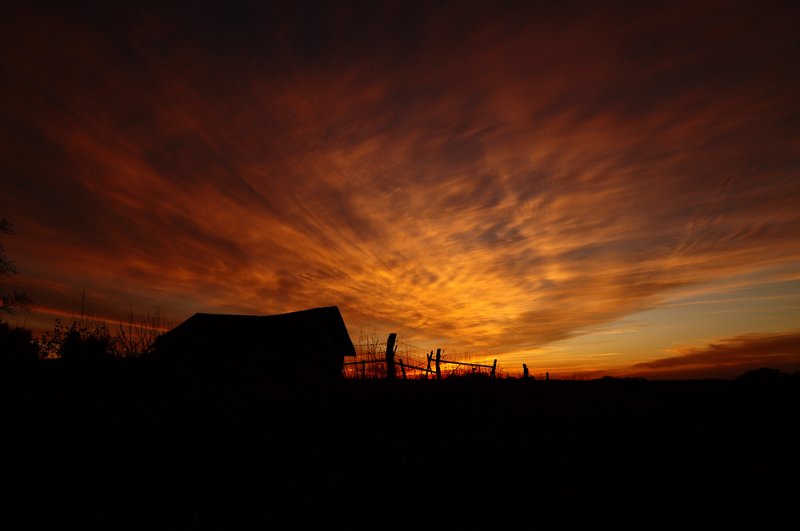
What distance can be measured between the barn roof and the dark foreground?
16.9m

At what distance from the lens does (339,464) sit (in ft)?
15.8

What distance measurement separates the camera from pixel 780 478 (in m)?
4.61

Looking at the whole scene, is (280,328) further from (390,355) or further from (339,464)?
(339,464)

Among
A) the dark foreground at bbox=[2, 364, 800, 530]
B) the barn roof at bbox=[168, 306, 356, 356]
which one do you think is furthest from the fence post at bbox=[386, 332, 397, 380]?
the barn roof at bbox=[168, 306, 356, 356]

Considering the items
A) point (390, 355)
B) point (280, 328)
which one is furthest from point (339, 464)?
point (280, 328)

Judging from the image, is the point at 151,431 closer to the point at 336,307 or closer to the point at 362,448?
the point at 362,448

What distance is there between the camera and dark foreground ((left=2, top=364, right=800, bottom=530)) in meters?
3.66

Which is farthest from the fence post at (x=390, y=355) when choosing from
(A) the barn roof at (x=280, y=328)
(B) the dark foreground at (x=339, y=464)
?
(A) the barn roof at (x=280, y=328)

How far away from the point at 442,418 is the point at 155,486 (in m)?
5.09

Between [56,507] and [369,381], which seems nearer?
[56,507]

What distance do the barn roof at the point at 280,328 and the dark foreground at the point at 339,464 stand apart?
1695cm

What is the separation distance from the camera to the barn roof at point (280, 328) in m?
24.3

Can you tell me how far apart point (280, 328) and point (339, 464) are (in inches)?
882

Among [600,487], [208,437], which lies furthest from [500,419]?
[208,437]
